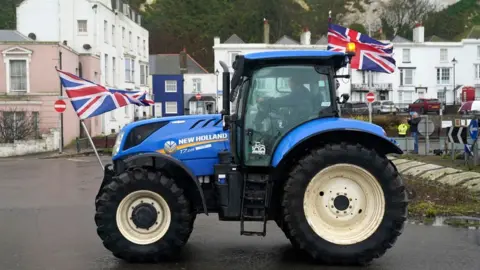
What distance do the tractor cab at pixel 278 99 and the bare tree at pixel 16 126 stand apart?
2678 cm

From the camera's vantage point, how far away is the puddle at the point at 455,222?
9164mm

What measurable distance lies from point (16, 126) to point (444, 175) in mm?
25227

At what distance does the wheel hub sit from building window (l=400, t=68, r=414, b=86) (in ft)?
205

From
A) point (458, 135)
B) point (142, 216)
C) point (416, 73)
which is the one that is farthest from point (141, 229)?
point (416, 73)

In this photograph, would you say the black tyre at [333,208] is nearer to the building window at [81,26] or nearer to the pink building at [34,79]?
the pink building at [34,79]

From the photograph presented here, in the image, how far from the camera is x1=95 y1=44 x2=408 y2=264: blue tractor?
262 inches

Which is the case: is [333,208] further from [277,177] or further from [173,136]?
[173,136]

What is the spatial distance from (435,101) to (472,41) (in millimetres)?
18492

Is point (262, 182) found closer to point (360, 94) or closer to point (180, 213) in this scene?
point (180, 213)

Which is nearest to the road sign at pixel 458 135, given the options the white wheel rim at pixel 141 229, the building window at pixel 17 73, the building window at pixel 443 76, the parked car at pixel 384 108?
the white wheel rim at pixel 141 229

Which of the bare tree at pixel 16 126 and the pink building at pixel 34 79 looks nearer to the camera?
the bare tree at pixel 16 126

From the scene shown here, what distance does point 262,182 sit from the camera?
6930 millimetres

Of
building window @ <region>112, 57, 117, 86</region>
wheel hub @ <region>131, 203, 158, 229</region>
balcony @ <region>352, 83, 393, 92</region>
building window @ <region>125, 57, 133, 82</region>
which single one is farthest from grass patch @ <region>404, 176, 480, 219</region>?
balcony @ <region>352, 83, 393, 92</region>

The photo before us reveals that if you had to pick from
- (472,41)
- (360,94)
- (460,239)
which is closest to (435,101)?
(360,94)
